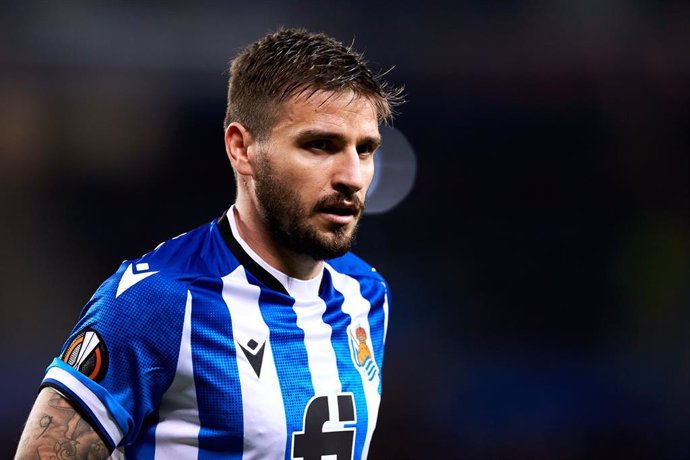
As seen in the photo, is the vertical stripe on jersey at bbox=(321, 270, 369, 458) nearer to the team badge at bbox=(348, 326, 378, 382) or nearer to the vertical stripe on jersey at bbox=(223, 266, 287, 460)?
the team badge at bbox=(348, 326, 378, 382)

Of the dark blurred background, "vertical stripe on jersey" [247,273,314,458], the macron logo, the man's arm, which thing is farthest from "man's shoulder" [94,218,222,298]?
the dark blurred background

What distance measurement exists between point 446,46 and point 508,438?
3054mm

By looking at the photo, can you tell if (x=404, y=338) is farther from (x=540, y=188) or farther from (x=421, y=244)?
(x=540, y=188)

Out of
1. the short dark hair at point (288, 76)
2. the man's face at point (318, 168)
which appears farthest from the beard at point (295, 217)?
the short dark hair at point (288, 76)

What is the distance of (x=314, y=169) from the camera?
1602 millimetres

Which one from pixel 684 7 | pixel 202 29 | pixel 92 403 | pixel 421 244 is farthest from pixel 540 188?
pixel 92 403

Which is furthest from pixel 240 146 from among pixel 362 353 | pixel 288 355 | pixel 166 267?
pixel 362 353

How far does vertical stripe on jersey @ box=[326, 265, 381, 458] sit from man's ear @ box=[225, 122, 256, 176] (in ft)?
1.31

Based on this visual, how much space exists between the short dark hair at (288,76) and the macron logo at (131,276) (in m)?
0.36

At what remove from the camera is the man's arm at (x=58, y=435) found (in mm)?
1394

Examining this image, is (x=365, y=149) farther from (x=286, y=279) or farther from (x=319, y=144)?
(x=286, y=279)

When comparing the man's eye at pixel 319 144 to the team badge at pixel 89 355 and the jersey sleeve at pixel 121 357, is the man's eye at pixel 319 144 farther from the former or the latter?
the team badge at pixel 89 355

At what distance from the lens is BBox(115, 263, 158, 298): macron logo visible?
60.7 inches

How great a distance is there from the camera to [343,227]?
1.65 m
